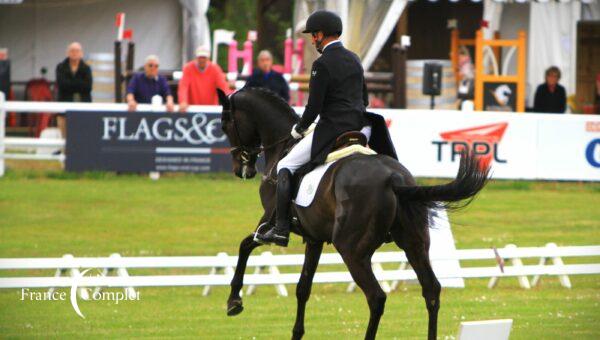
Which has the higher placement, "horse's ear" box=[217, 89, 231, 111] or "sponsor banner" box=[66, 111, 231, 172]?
"horse's ear" box=[217, 89, 231, 111]

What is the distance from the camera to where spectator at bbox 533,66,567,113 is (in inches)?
933

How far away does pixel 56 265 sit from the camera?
13.7 metres

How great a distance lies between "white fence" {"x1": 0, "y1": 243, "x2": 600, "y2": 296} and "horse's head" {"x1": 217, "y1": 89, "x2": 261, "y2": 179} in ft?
7.17

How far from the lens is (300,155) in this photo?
10.9 meters

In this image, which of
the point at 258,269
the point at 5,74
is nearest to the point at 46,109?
the point at 5,74

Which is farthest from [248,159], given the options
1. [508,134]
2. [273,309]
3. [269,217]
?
[508,134]

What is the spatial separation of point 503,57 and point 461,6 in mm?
3971

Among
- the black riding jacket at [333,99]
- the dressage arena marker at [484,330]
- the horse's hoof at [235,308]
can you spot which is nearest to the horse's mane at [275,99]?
the black riding jacket at [333,99]

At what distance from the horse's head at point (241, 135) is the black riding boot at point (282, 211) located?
100cm

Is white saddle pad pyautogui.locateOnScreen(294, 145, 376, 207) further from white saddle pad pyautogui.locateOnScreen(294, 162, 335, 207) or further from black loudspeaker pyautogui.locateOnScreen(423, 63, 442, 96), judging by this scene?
black loudspeaker pyautogui.locateOnScreen(423, 63, 442, 96)

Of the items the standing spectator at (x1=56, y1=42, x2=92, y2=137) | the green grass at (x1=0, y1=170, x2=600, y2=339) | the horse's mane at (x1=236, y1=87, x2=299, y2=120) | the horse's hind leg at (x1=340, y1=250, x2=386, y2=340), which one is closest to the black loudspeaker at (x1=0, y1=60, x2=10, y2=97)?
the standing spectator at (x1=56, y1=42, x2=92, y2=137)

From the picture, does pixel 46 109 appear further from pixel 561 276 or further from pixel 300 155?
pixel 300 155

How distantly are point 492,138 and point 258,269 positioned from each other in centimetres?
733

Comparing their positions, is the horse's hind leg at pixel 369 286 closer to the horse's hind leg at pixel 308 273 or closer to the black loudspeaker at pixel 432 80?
the horse's hind leg at pixel 308 273
